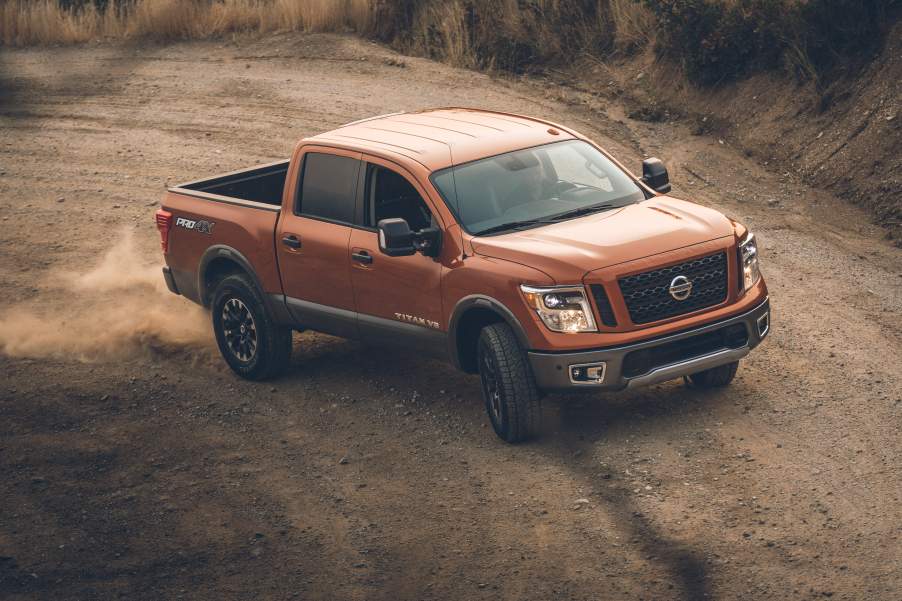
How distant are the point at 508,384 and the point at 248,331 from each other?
3.00 metres

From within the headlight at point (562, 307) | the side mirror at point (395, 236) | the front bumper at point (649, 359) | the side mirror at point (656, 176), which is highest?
the side mirror at point (656, 176)

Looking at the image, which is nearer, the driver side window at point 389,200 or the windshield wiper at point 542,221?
the windshield wiper at point 542,221

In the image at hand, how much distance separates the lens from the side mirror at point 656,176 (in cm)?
942

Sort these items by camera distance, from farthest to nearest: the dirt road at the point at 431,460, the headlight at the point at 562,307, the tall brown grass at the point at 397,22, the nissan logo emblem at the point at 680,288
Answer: the tall brown grass at the point at 397,22 < the nissan logo emblem at the point at 680,288 < the headlight at the point at 562,307 < the dirt road at the point at 431,460

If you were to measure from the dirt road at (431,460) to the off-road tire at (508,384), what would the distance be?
21cm

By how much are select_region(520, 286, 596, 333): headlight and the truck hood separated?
0.09 m

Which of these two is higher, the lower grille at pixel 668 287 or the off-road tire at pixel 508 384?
the lower grille at pixel 668 287

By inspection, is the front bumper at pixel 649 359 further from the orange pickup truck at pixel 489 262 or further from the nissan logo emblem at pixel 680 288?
the nissan logo emblem at pixel 680 288

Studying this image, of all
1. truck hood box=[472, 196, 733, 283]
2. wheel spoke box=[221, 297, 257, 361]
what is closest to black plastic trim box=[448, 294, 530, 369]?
truck hood box=[472, 196, 733, 283]

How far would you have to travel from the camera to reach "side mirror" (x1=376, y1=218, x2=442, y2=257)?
331 inches

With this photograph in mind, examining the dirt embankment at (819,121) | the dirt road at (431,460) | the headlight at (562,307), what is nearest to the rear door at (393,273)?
Answer: the dirt road at (431,460)

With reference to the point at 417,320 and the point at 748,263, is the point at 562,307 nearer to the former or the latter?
the point at 417,320

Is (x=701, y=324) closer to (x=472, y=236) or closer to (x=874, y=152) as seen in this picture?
(x=472, y=236)

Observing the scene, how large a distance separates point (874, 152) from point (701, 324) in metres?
6.44
